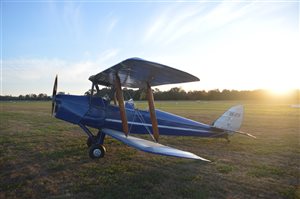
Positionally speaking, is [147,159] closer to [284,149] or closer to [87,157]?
[87,157]

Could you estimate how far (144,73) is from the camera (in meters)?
6.09

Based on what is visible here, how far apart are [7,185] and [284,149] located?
826 cm

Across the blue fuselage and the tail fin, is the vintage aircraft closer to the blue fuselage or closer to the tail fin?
the blue fuselage

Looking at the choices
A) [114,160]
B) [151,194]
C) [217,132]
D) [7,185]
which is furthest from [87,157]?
[217,132]

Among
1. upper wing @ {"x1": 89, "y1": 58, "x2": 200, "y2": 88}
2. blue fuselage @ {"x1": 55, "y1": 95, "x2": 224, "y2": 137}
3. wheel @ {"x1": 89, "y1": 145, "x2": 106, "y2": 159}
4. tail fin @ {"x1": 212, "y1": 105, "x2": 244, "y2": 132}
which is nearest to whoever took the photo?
upper wing @ {"x1": 89, "y1": 58, "x2": 200, "y2": 88}

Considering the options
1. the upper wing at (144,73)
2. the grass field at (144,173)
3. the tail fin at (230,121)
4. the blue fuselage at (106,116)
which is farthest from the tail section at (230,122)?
the upper wing at (144,73)

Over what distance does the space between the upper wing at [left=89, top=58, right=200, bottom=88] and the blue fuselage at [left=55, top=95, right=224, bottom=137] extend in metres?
0.83

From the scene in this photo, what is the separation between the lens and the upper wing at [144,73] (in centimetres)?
519

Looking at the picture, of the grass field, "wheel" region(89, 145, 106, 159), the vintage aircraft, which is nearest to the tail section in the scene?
the vintage aircraft

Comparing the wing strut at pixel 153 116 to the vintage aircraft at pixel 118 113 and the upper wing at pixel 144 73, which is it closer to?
the vintage aircraft at pixel 118 113

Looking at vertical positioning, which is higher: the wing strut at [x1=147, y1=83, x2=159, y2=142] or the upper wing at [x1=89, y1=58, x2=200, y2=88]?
the upper wing at [x1=89, y1=58, x2=200, y2=88]

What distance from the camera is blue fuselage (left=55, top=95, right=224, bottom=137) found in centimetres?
711

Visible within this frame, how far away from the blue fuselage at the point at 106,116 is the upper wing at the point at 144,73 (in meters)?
0.83

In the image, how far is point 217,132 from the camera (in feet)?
28.0
